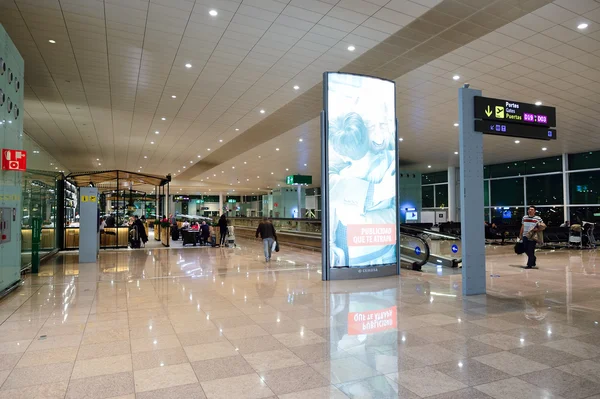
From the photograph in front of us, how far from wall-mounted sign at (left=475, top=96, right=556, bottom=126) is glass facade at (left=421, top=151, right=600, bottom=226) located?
15.1m

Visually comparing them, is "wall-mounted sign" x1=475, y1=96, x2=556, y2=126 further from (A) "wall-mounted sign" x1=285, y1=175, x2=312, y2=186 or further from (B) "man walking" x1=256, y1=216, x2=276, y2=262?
(A) "wall-mounted sign" x1=285, y1=175, x2=312, y2=186

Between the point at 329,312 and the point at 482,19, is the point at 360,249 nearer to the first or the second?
the point at 329,312

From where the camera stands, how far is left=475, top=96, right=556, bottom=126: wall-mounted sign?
288 inches

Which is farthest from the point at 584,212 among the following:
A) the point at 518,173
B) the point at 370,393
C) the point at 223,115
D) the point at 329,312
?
the point at 370,393

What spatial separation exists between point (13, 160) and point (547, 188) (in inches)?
1147

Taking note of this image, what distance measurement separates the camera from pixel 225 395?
3248 mm

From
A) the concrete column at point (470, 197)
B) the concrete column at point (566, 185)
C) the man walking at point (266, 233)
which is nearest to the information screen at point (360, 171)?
the concrete column at point (470, 197)

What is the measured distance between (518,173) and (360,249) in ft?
79.8

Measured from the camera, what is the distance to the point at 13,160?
24.8 ft

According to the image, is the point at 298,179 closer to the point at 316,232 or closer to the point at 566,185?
the point at 316,232

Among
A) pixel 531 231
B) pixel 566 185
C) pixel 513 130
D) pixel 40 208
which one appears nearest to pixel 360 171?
pixel 513 130

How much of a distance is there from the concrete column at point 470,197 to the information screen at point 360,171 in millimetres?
2498

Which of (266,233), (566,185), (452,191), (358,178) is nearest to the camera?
(358,178)

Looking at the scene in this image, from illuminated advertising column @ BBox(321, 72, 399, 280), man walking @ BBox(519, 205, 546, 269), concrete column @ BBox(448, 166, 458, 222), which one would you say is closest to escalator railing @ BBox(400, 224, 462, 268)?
man walking @ BBox(519, 205, 546, 269)
